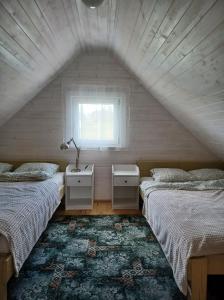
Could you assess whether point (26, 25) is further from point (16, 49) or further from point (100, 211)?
point (100, 211)

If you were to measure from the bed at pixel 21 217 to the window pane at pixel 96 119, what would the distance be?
1.05m

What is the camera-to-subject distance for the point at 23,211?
1.92m

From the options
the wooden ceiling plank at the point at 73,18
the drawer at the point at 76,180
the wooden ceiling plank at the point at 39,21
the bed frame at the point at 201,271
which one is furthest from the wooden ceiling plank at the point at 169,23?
the drawer at the point at 76,180

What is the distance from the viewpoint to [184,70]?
197cm

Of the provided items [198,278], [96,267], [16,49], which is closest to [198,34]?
[16,49]

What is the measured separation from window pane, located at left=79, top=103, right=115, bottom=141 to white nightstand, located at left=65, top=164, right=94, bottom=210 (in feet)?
1.77

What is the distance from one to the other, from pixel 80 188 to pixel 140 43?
2310 millimetres

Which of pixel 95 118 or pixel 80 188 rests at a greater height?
pixel 95 118

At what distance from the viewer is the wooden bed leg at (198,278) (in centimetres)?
149

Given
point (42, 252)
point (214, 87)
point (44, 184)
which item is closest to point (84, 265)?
point (42, 252)

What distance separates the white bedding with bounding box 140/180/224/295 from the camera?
154 cm

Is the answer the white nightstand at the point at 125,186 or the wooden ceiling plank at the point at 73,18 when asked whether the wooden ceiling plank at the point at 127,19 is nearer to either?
the wooden ceiling plank at the point at 73,18

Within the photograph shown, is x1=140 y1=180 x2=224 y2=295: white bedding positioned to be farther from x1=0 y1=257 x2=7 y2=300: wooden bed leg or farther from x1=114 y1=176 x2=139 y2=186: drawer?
x1=0 y1=257 x2=7 y2=300: wooden bed leg

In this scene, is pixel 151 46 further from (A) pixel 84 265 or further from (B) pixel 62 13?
(A) pixel 84 265
